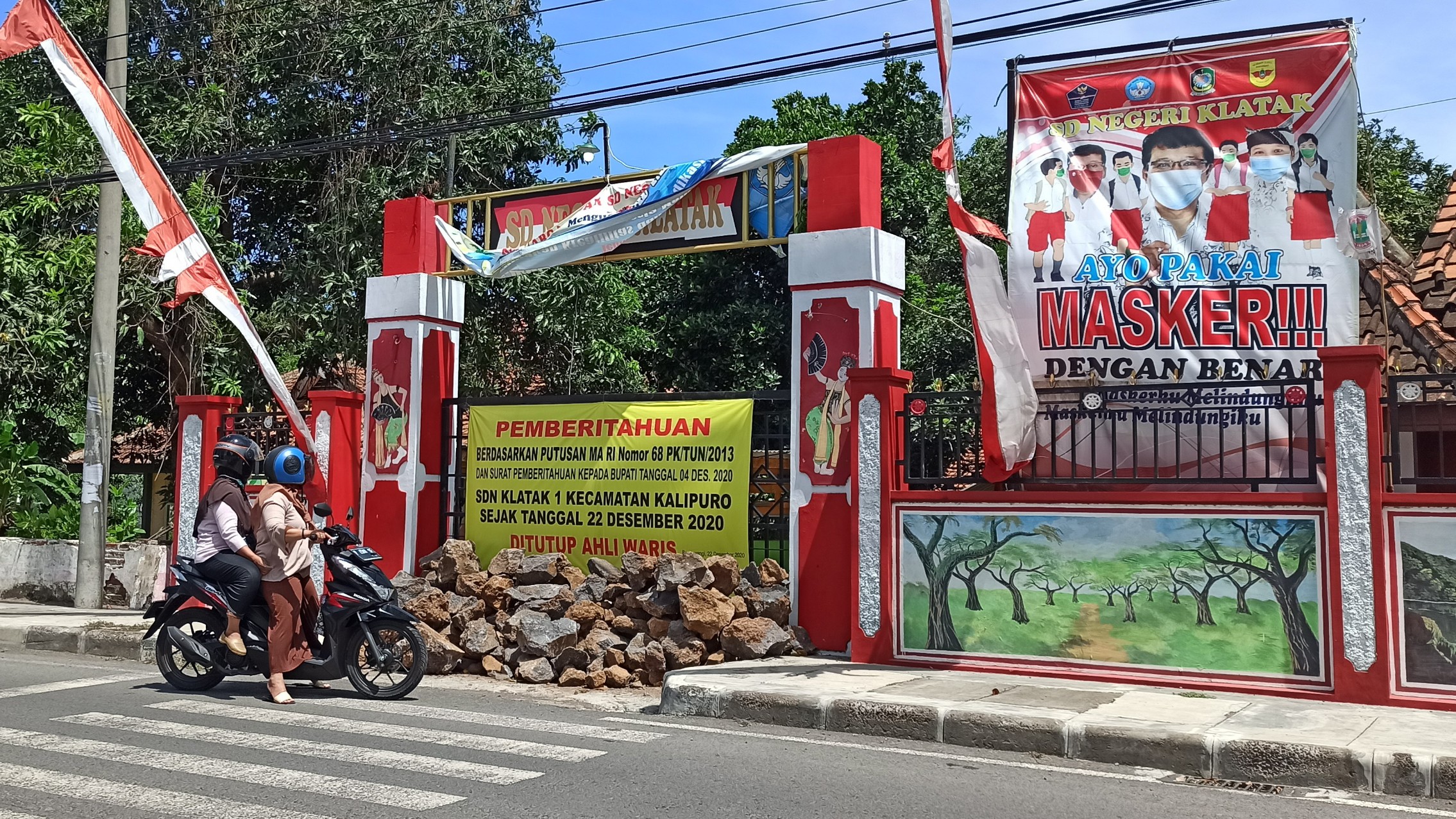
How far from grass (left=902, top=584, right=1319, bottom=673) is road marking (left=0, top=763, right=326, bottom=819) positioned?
5.30 m

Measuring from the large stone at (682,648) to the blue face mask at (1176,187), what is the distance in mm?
4885

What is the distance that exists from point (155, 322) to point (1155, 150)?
515 inches

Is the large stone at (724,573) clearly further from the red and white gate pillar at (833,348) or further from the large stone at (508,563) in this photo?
the large stone at (508,563)

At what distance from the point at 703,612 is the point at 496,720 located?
2.39 m

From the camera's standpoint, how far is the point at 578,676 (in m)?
9.22

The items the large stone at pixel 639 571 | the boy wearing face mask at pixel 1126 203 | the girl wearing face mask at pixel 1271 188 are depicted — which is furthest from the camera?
the large stone at pixel 639 571

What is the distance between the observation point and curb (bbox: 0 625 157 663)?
1058 cm

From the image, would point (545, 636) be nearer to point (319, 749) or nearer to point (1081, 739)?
point (319, 749)

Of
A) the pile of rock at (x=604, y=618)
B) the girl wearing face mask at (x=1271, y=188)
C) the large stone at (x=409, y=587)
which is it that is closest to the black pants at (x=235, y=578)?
the pile of rock at (x=604, y=618)

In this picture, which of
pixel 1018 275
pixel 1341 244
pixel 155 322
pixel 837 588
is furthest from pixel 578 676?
pixel 155 322

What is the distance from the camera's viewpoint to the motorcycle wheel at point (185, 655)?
807 centimetres

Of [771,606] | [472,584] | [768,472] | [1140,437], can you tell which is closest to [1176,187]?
[1140,437]

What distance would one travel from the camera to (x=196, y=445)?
12648mm

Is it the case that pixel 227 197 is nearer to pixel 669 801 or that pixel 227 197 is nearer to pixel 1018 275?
pixel 1018 275
